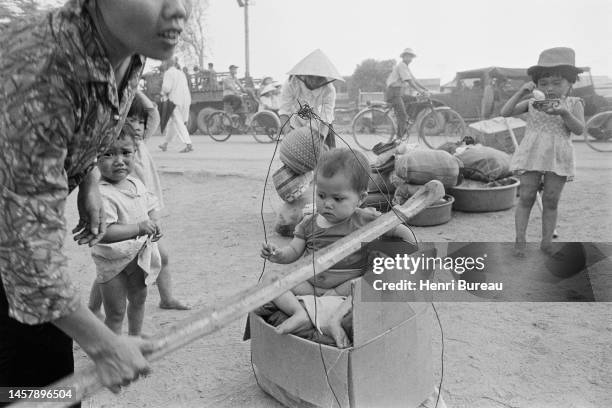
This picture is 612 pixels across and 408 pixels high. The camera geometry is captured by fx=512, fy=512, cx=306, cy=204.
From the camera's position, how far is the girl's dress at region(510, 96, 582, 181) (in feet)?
11.0

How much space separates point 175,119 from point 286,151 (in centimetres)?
534

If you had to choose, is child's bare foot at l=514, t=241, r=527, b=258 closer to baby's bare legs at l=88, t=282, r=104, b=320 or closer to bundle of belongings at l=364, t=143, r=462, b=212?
bundle of belongings at l=364, t=143, r=462, b=212

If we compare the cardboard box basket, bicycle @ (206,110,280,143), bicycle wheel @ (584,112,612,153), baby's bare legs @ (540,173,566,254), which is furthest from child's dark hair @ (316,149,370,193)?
bicycle wheel @ (584,112,612,153)

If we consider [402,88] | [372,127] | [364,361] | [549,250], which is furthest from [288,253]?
[372,127]

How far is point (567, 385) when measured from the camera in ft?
6.66

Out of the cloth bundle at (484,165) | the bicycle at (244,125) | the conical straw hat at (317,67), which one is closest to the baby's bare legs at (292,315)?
the conical straw hat at (317,67)

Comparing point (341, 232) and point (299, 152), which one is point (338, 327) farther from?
point (299, 152)

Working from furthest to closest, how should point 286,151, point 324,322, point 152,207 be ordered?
point 286,151
point 152,207
point 324,322

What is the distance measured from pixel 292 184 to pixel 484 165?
6.41 feet

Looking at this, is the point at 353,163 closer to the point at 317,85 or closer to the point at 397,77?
the point at 317,85

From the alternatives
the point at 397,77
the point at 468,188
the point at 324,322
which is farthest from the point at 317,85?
the point at 397,77

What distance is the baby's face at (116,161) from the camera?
2.30 m

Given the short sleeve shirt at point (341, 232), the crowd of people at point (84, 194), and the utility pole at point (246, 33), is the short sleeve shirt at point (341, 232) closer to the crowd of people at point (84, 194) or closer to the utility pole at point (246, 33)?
the crowd of people at point (84, 194)

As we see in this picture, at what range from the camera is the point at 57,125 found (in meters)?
0.94
